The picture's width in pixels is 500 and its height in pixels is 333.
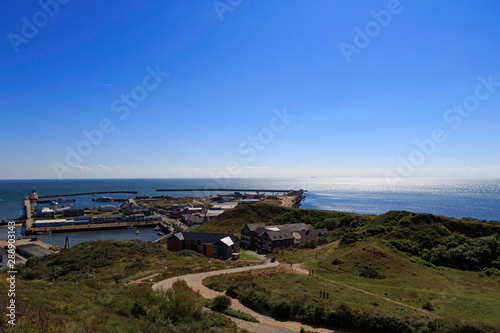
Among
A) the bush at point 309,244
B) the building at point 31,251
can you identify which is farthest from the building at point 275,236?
the building at point 31,251

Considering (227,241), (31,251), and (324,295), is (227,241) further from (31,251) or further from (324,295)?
(31,251)

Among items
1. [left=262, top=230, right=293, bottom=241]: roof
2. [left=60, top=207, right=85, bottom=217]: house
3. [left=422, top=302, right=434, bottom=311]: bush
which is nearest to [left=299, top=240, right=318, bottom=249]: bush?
[left=262, top=230, right=293, bottom=241]: roof

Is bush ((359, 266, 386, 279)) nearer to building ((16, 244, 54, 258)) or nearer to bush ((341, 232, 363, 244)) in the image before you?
→ bush ((341, 232, 363, 244))

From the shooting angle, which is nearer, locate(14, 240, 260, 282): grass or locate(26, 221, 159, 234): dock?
locate(14, 240, 260, 282): grass

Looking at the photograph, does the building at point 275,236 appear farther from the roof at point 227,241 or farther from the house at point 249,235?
the roof at point 227,241

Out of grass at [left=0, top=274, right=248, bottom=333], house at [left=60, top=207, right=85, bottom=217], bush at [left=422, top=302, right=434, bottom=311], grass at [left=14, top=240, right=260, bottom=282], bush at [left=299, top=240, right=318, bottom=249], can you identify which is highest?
grass at [left=0, top=274, right=248, bottom=333]
